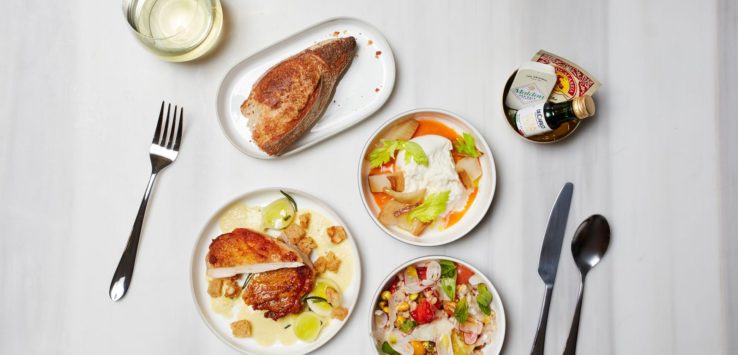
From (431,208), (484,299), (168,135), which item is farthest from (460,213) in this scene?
(168,135)

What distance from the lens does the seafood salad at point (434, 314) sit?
2084 mm

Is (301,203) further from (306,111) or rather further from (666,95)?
(666,95)

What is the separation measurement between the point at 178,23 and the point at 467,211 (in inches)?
54.7

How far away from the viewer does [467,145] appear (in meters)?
2.16

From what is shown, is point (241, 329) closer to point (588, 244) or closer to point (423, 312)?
point (423, 312)

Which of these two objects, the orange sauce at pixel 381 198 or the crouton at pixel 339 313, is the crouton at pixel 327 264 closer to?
the crouton at pixel 339 313

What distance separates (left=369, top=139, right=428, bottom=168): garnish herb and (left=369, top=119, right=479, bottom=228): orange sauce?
0.04m

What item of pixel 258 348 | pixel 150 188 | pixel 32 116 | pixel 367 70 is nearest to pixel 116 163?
pixel 150 188

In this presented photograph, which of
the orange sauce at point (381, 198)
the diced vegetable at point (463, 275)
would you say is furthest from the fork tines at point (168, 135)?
the diced vegetable at point (463, 275)

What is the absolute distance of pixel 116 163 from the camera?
2.28 meters

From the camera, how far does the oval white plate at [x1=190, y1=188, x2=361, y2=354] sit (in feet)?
6.97

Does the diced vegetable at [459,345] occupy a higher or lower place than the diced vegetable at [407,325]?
lower

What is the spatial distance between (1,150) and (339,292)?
5.12 ft

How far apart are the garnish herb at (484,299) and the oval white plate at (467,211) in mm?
224
